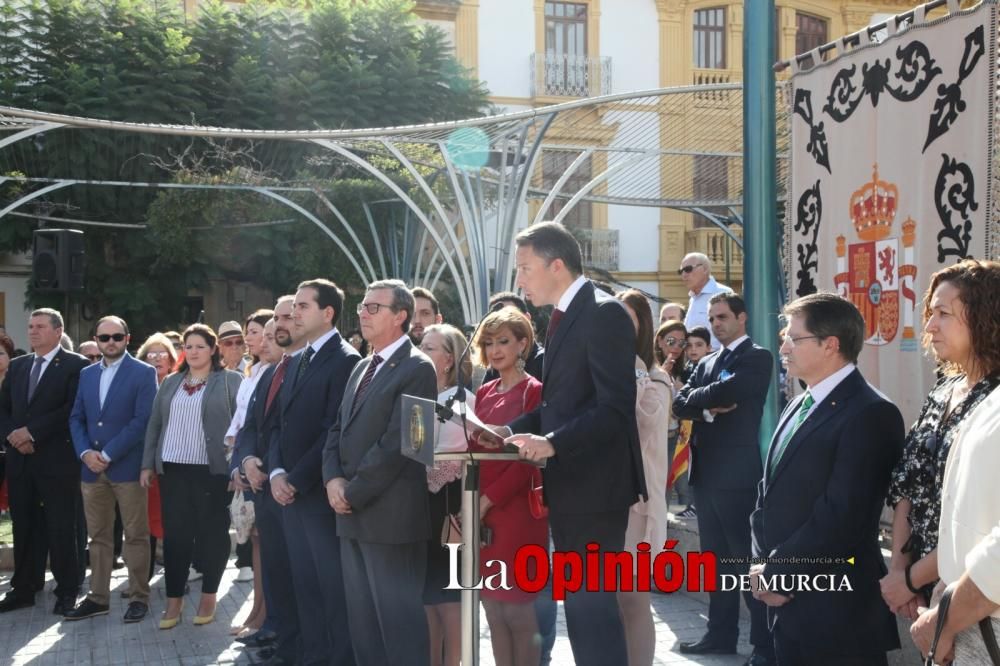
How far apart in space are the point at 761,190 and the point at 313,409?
126 inches

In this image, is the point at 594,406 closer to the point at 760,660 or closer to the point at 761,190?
the point at 760,660

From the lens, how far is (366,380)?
548 cm

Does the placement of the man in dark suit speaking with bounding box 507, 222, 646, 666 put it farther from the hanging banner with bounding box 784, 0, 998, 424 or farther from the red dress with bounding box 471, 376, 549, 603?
the hanging banner with bounding box 784, 0, 998, 424

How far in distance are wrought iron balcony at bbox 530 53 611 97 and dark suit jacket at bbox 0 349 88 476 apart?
23807 mm

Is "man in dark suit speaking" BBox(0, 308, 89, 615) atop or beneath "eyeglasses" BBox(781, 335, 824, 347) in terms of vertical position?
beneath

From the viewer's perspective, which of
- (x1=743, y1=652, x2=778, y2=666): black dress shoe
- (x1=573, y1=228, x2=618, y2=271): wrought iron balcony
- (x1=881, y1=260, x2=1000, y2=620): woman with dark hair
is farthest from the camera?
(x1=573, y1=228, x2=618, y2=271): wrought iron balcony

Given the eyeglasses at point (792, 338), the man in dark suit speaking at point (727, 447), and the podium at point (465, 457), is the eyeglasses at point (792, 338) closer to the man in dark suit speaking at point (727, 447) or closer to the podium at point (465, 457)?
the podium at point (465, 457)

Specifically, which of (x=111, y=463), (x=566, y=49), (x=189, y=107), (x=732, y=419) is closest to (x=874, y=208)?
(x=732, y=419)

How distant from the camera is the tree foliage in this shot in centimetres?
2462

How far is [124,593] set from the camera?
8523mm

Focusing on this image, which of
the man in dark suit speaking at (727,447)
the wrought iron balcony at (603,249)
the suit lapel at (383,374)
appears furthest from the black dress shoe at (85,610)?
the wrought iron balcony at (603,249)

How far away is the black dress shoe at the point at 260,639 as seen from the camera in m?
6.88

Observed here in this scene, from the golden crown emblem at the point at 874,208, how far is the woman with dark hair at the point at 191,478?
4.26m

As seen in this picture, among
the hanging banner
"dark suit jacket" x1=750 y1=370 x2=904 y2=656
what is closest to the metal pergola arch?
the hanging banner
